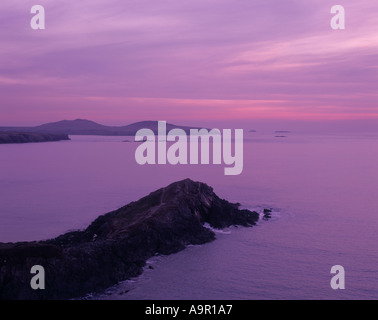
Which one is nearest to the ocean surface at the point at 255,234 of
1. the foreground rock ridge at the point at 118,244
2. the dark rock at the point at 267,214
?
the dark rock at the point at 267,214

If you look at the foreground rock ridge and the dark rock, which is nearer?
the foreground rock ridge

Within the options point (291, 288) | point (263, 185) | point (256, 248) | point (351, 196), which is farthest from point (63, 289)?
point (263, 185)

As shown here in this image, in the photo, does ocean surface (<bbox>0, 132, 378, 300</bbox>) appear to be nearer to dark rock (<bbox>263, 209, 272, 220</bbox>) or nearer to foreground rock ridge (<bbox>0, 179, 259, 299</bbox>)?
dark rock (<bbox>263, 209, 272, 220</bbox>)

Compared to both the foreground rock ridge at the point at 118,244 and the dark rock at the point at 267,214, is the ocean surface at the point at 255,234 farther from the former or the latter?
the foreground rock ridge at the point at 118,244

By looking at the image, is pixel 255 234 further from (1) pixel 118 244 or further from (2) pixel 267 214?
(1) pixel 118 244

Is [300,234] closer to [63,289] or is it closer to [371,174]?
[63,289]

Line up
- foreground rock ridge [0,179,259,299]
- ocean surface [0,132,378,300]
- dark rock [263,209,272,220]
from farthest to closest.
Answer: dark rock [263,209,272,220], ocean surface [0,132,378,300], foreground rock ridge [0,179,259,299]

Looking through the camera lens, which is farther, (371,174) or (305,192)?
(371,174)

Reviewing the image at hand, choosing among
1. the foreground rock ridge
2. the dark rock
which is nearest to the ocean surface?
the dark rock
